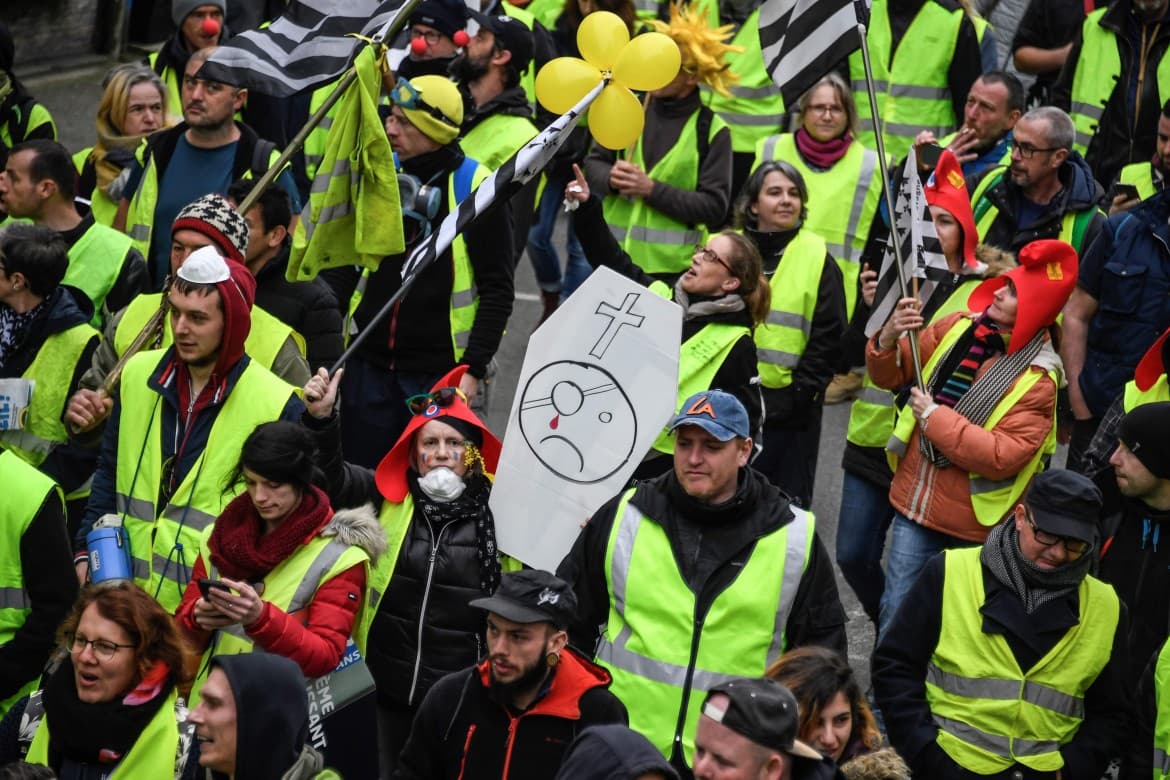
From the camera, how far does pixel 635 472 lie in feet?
25.2

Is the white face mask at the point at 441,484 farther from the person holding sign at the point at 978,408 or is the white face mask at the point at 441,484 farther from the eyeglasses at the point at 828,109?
the eyeglasses at the point at 828,109

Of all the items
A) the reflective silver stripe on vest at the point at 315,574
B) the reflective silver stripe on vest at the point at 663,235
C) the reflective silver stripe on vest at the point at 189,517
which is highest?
the reflective silver stripe on vest at the point at 315,574

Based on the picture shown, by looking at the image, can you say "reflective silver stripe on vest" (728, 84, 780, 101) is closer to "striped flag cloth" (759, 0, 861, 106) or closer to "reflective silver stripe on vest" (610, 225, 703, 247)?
"reflective silver stripe on vest" (610, 225, 703, 247)

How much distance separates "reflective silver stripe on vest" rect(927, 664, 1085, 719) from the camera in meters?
6.02

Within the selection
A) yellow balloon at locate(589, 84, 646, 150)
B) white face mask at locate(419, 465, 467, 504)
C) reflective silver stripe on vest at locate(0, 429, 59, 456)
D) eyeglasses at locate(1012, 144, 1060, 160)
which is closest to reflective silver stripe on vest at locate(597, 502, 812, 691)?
white face mask at locate(419, 465, 467, 504)

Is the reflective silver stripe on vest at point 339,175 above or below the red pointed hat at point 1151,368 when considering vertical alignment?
below

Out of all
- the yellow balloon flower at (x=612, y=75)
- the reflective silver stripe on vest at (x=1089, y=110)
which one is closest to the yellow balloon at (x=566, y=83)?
the yellow balloon flower at (x=612, y=75)

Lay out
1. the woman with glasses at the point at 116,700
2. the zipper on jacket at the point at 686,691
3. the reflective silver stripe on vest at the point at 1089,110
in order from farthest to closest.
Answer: the reflective silver stripe on vest at the point at 1089,110 → the zipper on jacket at the point at 686,691 → the woman with glasses at the point at 116,700

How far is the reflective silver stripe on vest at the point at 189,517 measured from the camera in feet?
20.4

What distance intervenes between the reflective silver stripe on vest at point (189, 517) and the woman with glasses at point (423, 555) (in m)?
0.52

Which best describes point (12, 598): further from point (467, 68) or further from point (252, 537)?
point (467, 68)

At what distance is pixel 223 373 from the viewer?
6.41 metres

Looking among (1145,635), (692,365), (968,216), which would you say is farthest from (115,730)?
(968,216)

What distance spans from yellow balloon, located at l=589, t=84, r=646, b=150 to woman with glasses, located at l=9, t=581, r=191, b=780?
116 inches
